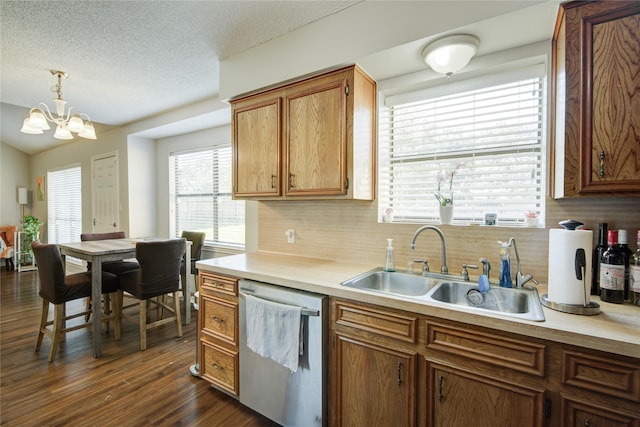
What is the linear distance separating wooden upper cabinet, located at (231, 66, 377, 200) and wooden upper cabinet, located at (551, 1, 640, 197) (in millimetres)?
1023

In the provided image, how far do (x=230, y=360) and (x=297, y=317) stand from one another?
2.38 ft

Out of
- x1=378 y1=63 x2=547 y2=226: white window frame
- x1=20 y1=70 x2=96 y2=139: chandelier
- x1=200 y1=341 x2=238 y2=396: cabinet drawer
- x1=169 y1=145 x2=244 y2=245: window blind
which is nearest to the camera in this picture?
x1=378 y1=63 x2=547 y2=226: white window frame

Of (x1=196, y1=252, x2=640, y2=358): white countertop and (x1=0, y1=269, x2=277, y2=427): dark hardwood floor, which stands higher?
(x1=196, y1=252, x2=640, y2=358): white countertop

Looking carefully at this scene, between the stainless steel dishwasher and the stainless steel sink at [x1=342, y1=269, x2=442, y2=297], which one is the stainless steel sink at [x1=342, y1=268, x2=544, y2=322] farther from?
the stainless steel dishwasher

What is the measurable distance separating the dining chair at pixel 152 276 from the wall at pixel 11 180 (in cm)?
624

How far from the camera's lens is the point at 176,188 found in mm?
4391

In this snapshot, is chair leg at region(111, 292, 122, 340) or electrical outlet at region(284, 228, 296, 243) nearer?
electrical outlet at region(284, 228, 296, 243)

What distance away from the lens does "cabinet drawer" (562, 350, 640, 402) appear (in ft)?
3.05

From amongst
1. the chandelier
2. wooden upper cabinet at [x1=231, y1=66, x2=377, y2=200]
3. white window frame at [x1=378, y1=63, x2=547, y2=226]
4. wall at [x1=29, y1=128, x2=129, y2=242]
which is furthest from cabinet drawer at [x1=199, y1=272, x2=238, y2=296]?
wall at [x1=29, y1=128, x2=129, y2=242]

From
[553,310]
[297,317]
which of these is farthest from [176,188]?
[553,310]

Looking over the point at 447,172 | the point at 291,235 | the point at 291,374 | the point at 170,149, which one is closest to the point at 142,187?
the point at 170,149

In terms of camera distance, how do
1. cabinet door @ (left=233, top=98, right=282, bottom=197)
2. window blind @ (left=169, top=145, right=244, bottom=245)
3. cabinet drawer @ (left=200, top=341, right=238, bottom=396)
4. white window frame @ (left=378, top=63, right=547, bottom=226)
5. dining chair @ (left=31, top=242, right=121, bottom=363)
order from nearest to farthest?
white window frame @ (left=378, top=63, right=547, bottom=226), cabinet drawer @ (left=200, top=341, right=238, bottom=396), cabinet door @ (left=233, top=98, right=282, bottom=197), dining chair @ (left=31, top=242, right=121, bottom=363), window blind @ (left=169, top=145, right=244, bottom=245)

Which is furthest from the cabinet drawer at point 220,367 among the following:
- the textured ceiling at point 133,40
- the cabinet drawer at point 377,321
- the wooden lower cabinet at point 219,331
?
the textured ceiling at point 133,40

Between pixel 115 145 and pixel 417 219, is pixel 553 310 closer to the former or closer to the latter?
pixel 417 219
